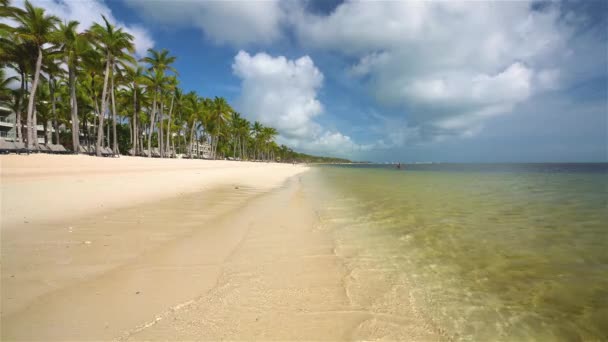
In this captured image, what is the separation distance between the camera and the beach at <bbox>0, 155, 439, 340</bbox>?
2279 millimetres

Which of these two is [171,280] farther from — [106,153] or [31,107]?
[106,153]

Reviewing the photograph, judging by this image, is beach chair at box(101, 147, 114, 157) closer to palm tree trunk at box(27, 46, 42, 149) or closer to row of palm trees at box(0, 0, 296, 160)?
row of palm trees at box(0, 0, 296, 160)

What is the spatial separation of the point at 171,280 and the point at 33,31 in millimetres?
31995

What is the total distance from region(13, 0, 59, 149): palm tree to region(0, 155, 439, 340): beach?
22143 millimetres

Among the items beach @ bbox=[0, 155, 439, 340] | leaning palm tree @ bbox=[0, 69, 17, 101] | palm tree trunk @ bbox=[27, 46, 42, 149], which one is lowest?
beach @ bbox=[0, 155, 439, 340]

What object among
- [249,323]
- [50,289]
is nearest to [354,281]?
[249,323]

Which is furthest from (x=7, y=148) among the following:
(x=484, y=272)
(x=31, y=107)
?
(x=484, y=272)

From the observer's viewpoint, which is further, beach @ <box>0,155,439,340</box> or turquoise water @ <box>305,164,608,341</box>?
turquoise water @ <box>305,164,608,341</box>

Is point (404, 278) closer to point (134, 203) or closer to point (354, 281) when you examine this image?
point (354, 281)

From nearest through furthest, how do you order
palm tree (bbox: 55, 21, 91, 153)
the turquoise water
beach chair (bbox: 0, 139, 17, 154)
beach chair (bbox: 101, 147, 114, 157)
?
the turquoise water
beach chair (bbox: 0, 139, 17, 154)
palm tree (bbox: 55, 21, 91, 153)
beach chair (bbox: 101, 147, 114, 157)

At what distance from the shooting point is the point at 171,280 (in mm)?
3188

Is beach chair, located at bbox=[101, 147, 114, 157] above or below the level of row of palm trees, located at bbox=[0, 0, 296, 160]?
below

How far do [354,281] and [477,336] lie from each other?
4.70 ft

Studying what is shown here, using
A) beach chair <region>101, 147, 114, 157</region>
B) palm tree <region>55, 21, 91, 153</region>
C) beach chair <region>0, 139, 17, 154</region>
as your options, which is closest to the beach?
beach chair <region>0, 139, 17, 154</region>
